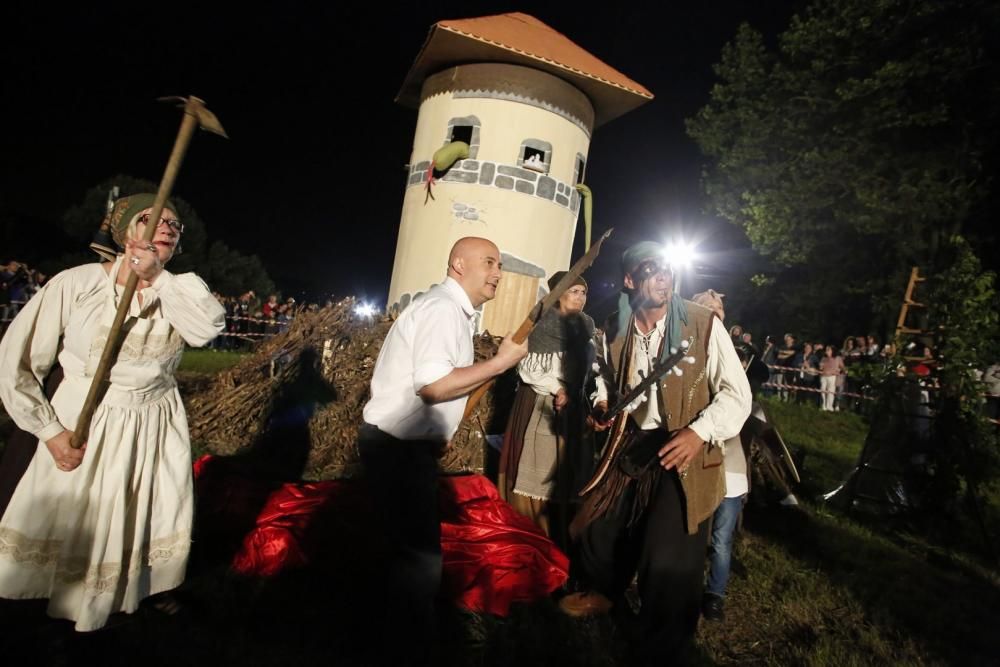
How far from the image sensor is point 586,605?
382 cm

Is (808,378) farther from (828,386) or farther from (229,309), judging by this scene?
(229,309)

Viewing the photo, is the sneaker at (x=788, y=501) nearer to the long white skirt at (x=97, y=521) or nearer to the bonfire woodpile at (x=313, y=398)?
the bonfire woodpile at (x=313, y=398)

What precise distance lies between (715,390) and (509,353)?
1.19 m

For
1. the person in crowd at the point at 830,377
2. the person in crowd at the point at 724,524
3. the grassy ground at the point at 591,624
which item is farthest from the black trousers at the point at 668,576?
the person in crowd at the point at 830,377

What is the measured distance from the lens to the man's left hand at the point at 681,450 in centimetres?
304

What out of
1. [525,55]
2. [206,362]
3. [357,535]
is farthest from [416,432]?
[206,362]

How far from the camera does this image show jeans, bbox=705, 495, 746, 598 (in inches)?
158

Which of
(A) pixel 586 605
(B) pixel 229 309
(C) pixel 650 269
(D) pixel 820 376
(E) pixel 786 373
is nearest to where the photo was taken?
(C) pixel 650 269

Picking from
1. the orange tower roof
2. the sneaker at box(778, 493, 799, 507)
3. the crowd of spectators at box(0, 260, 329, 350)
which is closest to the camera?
the sneaker at box(778, 493, 799, 507)

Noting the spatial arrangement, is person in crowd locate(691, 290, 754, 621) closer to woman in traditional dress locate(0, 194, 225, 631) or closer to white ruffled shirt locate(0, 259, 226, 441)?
white ruffled shirt locate(0, 259, 226, 441)

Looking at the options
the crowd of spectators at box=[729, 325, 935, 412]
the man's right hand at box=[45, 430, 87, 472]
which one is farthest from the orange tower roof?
the man's right hand at box=[45, 430, 87, 472]

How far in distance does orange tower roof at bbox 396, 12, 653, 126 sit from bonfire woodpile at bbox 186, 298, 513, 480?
571 cm

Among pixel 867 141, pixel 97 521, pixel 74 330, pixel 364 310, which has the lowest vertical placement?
pixel 97 521

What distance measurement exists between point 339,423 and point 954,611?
224 inches
